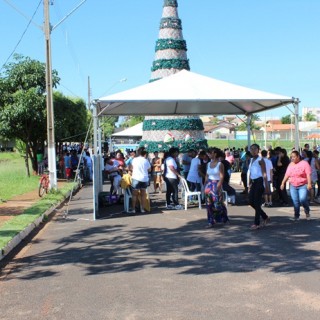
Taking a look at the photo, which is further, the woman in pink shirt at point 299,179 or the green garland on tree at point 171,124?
the green garland on tree at point 171,124

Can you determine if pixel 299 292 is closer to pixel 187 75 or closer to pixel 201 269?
pixel 201 269

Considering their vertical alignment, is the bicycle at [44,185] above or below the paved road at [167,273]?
above

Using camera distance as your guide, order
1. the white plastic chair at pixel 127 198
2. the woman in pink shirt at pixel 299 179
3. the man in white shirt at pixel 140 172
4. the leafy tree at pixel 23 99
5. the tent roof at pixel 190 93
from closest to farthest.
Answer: the woman in pink shirt at pixel 299 179, the man in white shirt at pixel 140 172, the white plastic chair at pixel 127 198, the tent roof at pixel 190 93, the leafy tree at pixel 23 99

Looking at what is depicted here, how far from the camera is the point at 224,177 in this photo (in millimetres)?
12086

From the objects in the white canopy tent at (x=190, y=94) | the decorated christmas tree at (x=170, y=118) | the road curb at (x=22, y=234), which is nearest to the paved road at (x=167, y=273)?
the road curb at (x=22, y=234)

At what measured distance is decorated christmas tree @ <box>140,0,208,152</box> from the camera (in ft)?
79.2

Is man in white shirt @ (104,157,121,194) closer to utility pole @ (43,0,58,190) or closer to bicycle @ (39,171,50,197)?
utility pole @ (43,0,58,190)

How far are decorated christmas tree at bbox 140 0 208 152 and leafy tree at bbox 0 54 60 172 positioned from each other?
510 centimetres

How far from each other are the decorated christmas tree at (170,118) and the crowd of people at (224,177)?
248 inches

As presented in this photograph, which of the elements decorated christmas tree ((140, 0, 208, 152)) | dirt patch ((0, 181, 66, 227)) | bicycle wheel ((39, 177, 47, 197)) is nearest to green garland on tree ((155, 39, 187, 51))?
decorated christmas tree ((140, 0, 208, 152))

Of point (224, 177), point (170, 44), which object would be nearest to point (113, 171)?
point (224, 177)

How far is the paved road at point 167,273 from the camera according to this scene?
5.00 m

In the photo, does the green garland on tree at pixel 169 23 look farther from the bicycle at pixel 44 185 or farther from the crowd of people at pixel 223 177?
the bicycle at pixel 44 185

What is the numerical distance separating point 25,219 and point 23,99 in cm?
1348
